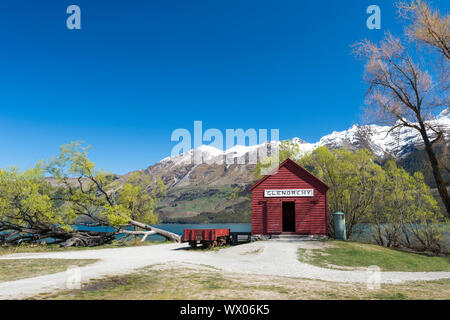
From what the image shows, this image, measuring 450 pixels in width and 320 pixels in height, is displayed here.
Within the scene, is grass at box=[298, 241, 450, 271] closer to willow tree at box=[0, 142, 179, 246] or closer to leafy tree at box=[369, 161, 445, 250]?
leafy tree at box=[369, 161, 445, 250]

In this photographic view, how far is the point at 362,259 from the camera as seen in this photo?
18359 millimetres

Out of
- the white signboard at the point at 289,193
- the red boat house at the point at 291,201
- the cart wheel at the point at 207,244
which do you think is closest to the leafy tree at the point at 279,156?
the red boat house at the point at 291,201

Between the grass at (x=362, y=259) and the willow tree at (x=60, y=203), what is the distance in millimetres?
19824

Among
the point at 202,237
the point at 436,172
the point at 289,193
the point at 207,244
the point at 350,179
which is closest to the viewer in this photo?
the point at 436,172

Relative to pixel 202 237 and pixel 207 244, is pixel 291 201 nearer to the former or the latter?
pixel 207 244

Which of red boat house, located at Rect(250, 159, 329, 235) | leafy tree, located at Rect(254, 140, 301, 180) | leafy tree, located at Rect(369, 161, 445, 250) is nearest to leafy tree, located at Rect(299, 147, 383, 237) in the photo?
leafy tree, located at Rect(369, 161, 445, 250)

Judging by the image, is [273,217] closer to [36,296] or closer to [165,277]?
[165,277]

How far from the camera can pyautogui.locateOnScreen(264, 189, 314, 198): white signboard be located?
26.9 m

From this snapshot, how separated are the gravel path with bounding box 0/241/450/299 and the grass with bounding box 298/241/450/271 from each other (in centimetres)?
114

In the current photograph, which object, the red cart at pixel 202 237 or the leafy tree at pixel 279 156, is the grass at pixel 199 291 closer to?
the red cart at pixel 202 237

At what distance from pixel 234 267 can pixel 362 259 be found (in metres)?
8.80

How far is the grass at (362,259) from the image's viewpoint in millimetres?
17062

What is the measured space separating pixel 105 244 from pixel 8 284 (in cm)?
2384

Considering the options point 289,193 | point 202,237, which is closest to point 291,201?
point 289,193
